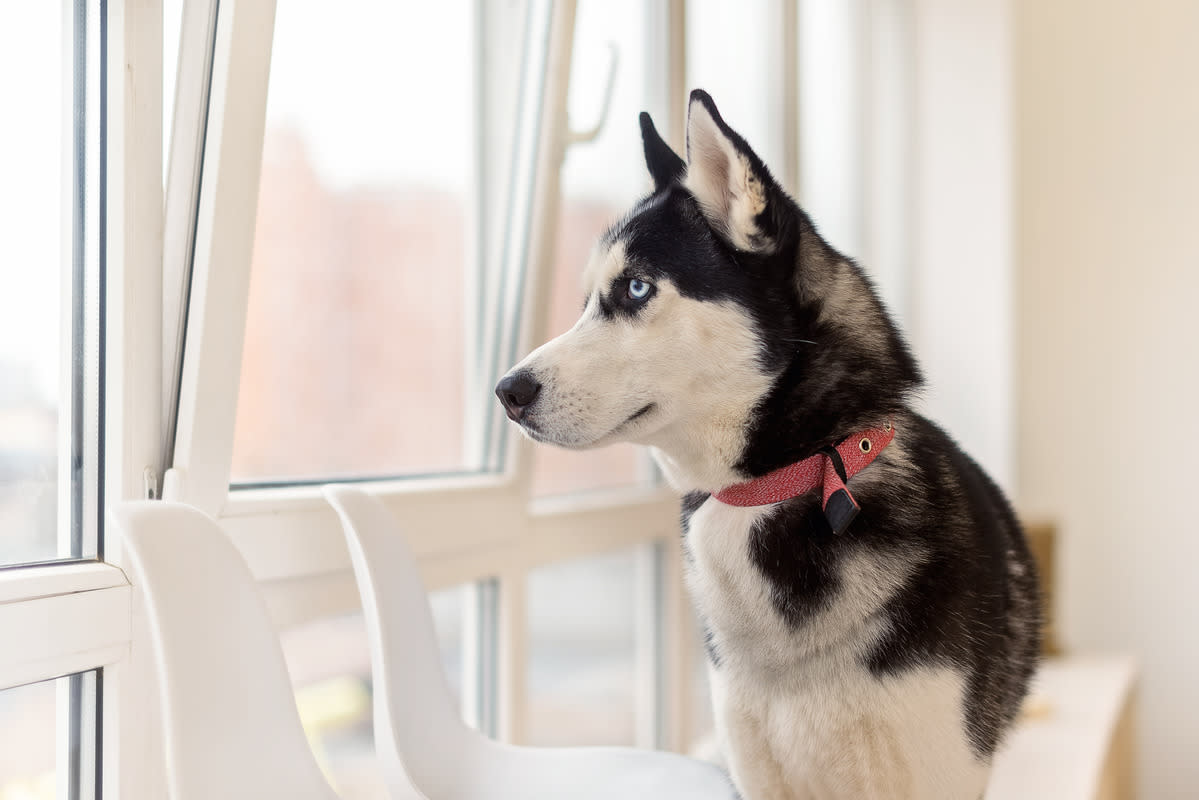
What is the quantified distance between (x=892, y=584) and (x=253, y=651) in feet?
2.10

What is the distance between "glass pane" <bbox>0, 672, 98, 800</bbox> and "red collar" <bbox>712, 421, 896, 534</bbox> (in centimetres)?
75

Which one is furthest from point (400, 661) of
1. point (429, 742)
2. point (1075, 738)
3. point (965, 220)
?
point (965, 220)

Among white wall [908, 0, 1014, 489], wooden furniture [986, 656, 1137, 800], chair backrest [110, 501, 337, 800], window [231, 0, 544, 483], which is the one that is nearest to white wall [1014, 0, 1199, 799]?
white wall [908, 0, 1014, 489]

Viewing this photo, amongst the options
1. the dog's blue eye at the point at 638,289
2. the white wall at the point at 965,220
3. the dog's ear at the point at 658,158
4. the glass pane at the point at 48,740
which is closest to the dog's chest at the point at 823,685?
the dog's blue eye at the point at 638,289

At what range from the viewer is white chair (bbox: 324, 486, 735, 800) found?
1.10 m

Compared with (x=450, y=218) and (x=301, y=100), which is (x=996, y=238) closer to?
(x=450, y=218)

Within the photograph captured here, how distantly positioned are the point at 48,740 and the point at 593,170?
1.62m

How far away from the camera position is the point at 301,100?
1399 mm

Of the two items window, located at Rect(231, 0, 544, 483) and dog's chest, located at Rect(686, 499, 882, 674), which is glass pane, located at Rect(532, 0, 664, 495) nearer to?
window, located at Rect(231, 0, 544, 483)

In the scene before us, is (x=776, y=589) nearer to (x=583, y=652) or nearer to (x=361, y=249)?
(x=361, y=249)

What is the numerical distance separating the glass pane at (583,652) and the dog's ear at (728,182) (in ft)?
3.57

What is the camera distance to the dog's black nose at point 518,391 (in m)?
1.02

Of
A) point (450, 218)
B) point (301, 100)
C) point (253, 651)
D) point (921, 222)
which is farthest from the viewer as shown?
point (921, 222)

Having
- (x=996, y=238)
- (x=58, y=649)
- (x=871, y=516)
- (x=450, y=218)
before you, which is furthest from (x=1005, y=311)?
(x=58, y=649)
